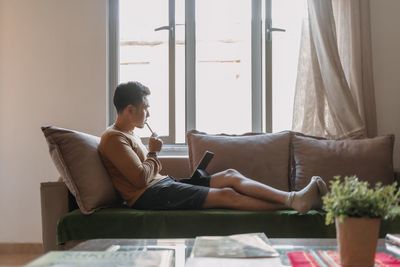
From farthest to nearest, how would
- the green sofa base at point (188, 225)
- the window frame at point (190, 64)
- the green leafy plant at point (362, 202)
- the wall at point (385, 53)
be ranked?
1. the window frame at point (190, 64)
2. the wall at point (385, 53)
3. the green sofa base at point (188, 225)
4. the green leafy plant at point (362, 202)

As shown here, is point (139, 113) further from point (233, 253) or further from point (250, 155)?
point (233, 253)

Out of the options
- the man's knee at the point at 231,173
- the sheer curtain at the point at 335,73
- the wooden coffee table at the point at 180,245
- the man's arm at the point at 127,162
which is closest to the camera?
the wooden coffee table at the point at 180,245

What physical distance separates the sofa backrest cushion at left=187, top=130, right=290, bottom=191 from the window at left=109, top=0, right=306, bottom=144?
0.54m

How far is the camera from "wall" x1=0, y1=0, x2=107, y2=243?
3201 millimetres

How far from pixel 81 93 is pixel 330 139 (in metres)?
1.68

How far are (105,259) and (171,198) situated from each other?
1163 millimetres

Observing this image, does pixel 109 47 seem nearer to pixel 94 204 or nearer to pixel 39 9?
pixel 39 9

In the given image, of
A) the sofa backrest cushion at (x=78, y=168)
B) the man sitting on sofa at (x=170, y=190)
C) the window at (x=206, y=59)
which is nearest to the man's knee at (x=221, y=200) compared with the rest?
the man sitting on sofa at (x=170, y=190)

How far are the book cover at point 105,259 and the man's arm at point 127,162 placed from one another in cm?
103

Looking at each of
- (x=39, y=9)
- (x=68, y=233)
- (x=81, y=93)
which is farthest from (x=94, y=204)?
(x=39, y=9)

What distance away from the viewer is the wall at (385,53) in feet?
10.3

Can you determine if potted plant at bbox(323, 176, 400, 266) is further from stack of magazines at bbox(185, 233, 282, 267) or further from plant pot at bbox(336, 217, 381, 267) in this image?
stack of magazines at bbox(185, 233, 282, 267)

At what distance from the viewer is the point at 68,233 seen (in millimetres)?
2115

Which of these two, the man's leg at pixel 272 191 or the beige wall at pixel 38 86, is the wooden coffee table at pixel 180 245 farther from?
the beige wall at pixel 38 86
